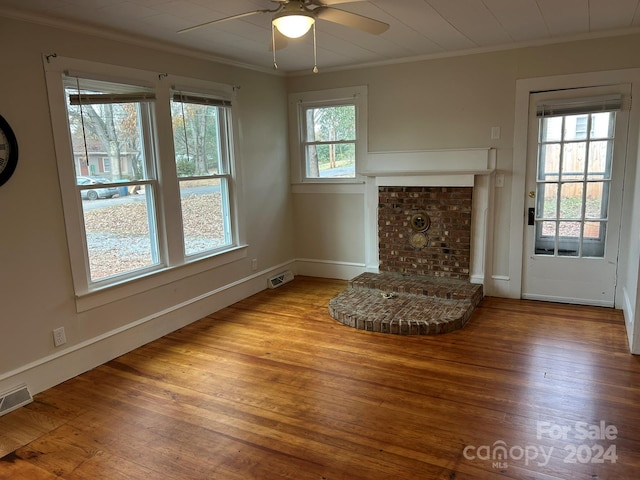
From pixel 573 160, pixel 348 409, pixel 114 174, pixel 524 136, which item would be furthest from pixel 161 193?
pixel 573 160

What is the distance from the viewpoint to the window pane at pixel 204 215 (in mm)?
4191

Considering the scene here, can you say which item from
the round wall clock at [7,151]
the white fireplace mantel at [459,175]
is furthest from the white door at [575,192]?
the round wall clock at [7,151]

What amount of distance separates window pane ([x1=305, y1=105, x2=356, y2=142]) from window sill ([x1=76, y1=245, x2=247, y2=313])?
1673 millimetres

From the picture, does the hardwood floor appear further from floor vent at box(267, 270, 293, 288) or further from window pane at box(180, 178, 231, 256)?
floor vent at box(267, 270, 293, 288)

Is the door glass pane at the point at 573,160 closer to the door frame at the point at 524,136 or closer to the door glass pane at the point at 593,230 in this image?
the door frame at the point at 524,136

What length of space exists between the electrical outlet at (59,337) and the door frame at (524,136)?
4.03 m

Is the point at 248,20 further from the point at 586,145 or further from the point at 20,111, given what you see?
the point at 586,145

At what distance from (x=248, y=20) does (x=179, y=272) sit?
86.2 inches

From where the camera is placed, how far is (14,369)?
2.86 meters

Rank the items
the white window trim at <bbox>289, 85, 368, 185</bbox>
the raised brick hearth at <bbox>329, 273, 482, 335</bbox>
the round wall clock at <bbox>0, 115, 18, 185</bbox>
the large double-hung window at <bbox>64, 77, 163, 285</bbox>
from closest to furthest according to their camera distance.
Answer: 1. the round wall clock at <bbox>0, 115, 18, 185</bbox>
2. the large double-hung window at <bbox>64, 77, 163, 285</bbox>
3. the raised brick hearth at <bbox>329, 273, 482, 335</bbox>
4. the white window trim at <bbox>289, 85, 368, 185</bbox>

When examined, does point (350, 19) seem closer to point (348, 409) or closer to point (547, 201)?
point (348, 409)

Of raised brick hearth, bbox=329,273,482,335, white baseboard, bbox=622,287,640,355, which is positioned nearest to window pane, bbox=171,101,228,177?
raised brick hearth, bbox=329,273,482,335

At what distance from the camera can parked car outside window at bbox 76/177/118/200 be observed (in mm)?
3252

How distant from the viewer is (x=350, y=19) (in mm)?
2637
